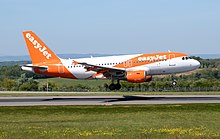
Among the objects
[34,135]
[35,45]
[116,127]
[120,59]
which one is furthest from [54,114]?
[35,45]

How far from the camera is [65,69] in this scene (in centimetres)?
6272

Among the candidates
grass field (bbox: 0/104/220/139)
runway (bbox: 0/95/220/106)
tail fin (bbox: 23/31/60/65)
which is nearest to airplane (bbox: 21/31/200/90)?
tail fin (bbox: 23/31/60/65)

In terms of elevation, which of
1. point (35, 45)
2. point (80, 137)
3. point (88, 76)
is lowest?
point (80, 137)

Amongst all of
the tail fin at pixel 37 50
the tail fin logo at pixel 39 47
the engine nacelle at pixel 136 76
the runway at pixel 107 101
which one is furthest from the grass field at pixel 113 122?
the tail fin logo at pixel 39 47

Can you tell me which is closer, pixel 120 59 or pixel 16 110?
pixel 16 110

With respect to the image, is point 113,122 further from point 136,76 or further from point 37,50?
point 37,50

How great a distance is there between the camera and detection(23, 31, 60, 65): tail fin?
64125mm

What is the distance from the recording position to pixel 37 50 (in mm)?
64688

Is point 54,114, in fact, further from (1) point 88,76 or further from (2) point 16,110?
(1) point 88,76

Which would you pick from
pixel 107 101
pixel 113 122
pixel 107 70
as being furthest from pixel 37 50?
pixel 113 122

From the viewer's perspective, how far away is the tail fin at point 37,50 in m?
64.1

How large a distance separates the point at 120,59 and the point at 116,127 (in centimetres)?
3636

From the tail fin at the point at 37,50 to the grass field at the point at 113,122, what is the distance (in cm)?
2560

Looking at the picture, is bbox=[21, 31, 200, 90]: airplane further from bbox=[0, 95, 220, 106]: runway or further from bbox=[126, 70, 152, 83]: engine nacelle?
bbox=[0, 95, 220, 106]: runway
